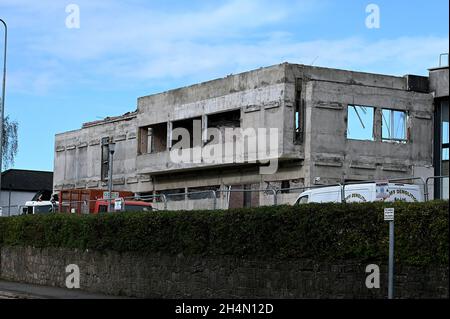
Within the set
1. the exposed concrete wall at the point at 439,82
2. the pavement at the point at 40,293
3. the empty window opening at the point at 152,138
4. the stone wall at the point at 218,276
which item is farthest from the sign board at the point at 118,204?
the empty window opening at the point at 152,138

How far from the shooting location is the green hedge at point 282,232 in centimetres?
1717

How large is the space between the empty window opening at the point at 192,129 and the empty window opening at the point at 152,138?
2522 millimetres

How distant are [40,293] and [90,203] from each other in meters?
9.04

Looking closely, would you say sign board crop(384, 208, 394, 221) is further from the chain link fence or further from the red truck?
the red truck

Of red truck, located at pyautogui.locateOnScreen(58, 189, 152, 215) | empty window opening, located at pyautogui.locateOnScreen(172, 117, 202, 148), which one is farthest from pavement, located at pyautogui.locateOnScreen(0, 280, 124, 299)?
empty window opening, located at pyautogui.locateOnScreen(172, 117, 202, 148)

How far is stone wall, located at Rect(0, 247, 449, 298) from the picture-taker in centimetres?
1748

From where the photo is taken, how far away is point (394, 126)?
47.2 m

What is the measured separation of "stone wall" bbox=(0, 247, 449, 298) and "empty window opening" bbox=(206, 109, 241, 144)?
19.8 m

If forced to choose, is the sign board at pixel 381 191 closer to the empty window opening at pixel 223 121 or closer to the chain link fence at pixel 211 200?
the chain link fence at pixel 211 200

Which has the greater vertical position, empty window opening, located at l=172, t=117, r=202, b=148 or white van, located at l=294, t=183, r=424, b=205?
empty window opening, located at l=172, t=117, r=202, b=148

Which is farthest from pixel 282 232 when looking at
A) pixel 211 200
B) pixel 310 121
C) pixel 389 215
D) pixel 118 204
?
pixel 310 121

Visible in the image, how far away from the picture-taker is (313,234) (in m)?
19.4

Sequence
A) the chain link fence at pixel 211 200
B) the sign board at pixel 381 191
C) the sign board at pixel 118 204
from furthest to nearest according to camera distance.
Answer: the sign board at pixel 118 204 → the chain link fence at pixel 211 200 → the sign board at pixel 381 191
